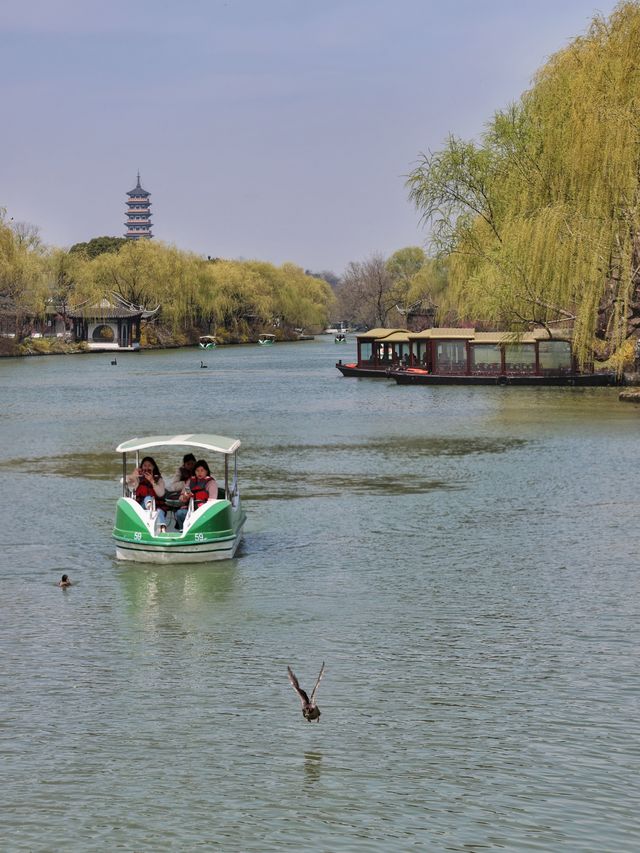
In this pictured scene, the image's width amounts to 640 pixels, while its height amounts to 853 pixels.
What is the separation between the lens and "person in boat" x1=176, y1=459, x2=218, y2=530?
70.1ft

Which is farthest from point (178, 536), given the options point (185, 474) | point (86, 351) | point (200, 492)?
point (86, 351)

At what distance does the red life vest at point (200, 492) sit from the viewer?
21.4 meters

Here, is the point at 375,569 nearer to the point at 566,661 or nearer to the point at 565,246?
the point at 566,661

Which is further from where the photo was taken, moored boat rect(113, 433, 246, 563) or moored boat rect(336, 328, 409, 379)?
moored boat rect(336, 328, 409, 379)

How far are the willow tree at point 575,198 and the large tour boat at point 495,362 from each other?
3.11m

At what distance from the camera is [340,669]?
15336 mm

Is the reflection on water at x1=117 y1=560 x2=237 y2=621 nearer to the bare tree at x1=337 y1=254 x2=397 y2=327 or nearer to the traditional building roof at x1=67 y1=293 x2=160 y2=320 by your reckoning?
the traditional building roof at x1=67 y1=293 x2=160 y2=320

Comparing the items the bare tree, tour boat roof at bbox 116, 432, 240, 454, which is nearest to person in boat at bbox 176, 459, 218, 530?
tour boat roof at bbox 116, 432, 240, 454

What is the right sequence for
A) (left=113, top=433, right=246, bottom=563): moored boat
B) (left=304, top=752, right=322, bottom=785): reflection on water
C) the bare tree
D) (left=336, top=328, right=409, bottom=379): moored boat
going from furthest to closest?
the bare tree, (left=336, top=328, right=409, bottom=379): moored boat, (left=113, top=433, right=246, bottom=563): moored boat, (left=304, top=752, right=322, bottom=785): reflection on water

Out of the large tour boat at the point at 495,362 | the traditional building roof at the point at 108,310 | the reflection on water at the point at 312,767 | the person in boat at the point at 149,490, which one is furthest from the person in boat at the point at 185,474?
the traditional building roof at the point at 108,310

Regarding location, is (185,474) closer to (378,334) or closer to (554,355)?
(554,355)

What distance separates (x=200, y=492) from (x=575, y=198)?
34.2 meters

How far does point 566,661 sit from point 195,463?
8.59 m

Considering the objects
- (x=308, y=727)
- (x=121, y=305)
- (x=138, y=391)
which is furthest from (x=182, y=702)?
(x=121, y=305)
